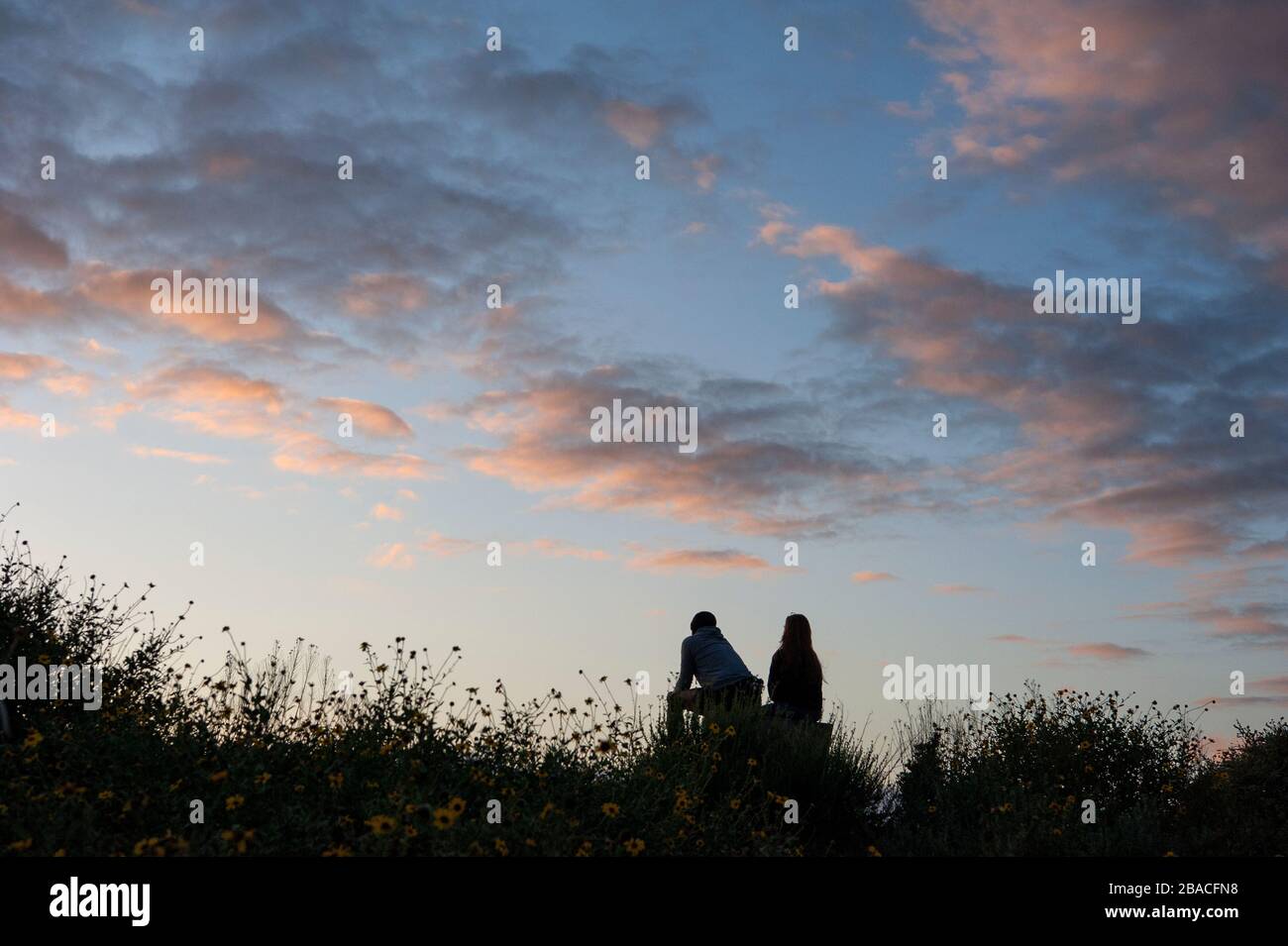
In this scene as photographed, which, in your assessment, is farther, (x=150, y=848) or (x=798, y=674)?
(x=798, y=674)

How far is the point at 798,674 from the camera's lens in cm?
1316

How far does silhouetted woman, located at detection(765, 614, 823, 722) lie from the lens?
43.1 feet

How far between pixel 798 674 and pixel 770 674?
370mm

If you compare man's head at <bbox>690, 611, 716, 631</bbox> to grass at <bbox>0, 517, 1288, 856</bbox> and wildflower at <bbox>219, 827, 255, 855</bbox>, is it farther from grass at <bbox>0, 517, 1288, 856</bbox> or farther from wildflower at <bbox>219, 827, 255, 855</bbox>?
wildflower at <bbox>219, 827, 255, 855</bbox>

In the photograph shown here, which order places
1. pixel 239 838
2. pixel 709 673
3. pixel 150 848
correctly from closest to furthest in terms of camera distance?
pixel 150 848
pixel 239 838
pixel 709 673

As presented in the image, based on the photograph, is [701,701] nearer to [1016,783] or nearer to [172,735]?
[1016,783]

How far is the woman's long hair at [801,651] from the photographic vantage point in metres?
13.1

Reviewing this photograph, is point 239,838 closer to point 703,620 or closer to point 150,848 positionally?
point 150,848

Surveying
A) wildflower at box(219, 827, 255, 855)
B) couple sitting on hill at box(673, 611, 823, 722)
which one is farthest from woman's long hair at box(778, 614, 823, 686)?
wildflower at box(219, 827, 255, 855)

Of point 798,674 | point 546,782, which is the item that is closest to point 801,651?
point 798,674

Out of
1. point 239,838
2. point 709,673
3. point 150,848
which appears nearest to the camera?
point 150,848
